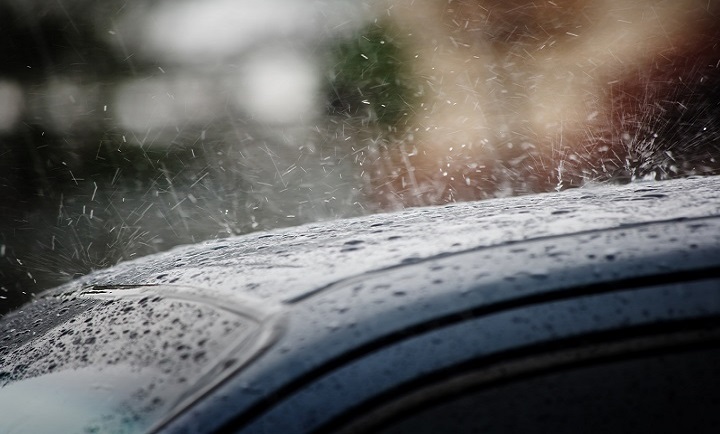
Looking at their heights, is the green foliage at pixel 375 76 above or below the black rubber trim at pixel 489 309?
below

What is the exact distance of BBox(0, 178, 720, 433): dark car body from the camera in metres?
0.84

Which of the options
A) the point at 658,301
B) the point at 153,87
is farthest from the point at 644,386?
the point at 153,87

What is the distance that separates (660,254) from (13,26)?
13.5 meters

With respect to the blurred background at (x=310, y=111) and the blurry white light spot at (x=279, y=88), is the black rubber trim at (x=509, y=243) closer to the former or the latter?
the blurred background at (x=310, y=111)

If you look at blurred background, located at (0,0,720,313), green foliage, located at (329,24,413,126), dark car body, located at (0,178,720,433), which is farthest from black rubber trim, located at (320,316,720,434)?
green foliage, located at (329,24,413,126)

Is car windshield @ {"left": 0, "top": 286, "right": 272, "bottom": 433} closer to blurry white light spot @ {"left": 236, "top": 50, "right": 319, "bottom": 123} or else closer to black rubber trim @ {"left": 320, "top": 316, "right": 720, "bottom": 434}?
black rubber trim @ {"left": 320, "top": 316, "right": 720, "bottom": 434}

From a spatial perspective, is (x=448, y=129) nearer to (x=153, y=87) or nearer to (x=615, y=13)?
(x=615, y=13)

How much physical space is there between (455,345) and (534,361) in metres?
0.11

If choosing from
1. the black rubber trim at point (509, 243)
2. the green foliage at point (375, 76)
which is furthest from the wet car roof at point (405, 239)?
the green foliage at point (375, 76)

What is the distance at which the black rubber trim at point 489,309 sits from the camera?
84 cm

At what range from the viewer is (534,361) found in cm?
86

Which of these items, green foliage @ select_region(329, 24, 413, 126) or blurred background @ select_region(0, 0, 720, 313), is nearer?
blurred background @ select_region(0, 0, 720, 313)

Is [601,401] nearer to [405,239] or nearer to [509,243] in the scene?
[509,243]

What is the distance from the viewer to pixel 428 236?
123 cm
